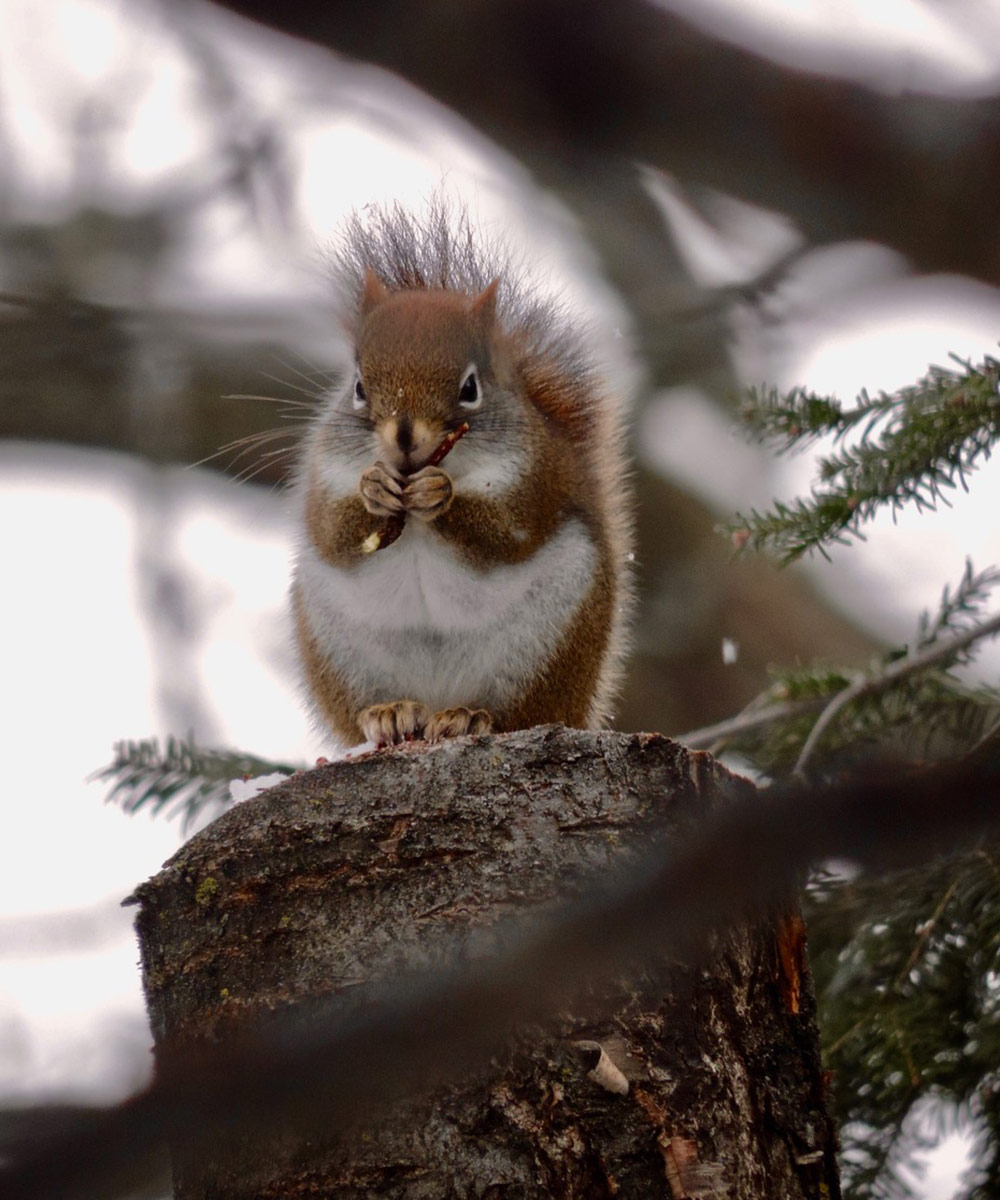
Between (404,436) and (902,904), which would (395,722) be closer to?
(404,436)

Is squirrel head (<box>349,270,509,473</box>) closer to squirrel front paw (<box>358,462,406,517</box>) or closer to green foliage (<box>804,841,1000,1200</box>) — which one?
squirrel front paw (<box>358,462,406,517</box>)

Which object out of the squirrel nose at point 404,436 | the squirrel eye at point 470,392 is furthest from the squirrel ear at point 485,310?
the squirrel nose at point 404,436

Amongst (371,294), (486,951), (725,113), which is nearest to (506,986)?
(486,951)

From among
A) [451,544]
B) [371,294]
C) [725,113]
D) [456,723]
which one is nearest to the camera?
[725,113]

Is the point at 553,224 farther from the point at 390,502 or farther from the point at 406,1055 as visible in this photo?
the point at 406,1055

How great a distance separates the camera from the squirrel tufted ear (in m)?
2.24

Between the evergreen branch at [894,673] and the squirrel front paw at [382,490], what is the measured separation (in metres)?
0.61

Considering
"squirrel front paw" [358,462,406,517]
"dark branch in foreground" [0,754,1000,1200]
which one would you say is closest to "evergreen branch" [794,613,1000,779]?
"squirrel front paw" [358,462,406,517]

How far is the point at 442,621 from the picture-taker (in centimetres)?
192

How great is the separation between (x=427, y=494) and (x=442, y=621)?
0.17m

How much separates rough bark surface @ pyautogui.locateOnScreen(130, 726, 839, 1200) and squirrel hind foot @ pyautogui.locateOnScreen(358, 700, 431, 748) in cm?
54

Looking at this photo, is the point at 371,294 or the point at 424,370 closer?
the point at 424,370

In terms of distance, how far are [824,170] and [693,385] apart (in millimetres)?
2428

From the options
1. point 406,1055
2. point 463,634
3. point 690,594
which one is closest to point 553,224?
point 690,594
